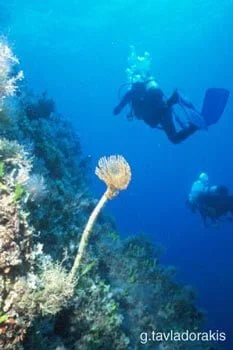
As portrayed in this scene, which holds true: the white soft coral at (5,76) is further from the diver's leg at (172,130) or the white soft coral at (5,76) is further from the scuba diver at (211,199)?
the scuba diver at (211,199)

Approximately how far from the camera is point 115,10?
4256 cm

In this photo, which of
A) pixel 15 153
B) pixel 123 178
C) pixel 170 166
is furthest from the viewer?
pixel 170 166

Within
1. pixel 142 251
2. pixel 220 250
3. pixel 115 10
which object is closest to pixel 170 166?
pixel 220 250

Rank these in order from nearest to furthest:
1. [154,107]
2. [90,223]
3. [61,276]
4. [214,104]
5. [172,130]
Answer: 1. [61,276]
2. [90,223]
3. [154,107]
4. [172,130]
5. [214,104]

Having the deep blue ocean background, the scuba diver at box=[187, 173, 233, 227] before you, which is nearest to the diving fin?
the scuba diver at box=[187, 173, 233, 227]

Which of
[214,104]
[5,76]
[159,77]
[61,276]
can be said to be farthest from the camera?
[159,77]

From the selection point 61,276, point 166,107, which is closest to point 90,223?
point 61,276

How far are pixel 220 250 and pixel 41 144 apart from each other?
233 ft

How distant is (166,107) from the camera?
1083 centimetres

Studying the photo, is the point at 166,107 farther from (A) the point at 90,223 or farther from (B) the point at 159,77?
(B) the point at 159,77

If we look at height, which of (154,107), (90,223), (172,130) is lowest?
(90,223)

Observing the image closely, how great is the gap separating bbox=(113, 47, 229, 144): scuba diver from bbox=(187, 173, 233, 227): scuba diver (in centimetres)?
268

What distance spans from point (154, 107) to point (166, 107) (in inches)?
12.5

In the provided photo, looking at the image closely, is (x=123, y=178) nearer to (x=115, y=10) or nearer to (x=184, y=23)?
(x=115, y=10)
